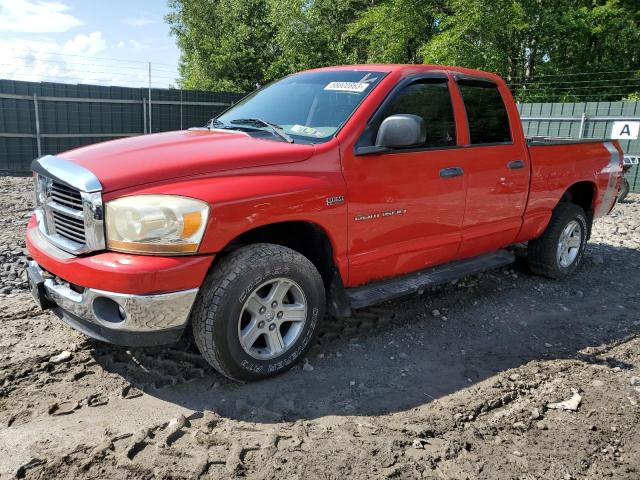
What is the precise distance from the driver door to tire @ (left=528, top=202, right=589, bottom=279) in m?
1.54

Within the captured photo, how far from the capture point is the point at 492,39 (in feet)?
58.9

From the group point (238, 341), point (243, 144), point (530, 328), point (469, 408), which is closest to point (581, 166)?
point (530, 328)

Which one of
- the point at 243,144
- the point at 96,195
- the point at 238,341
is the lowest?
the point at 238,341

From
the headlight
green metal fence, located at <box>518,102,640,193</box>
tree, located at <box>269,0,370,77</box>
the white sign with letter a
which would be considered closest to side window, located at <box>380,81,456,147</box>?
the headlight

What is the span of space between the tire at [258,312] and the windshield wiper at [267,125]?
0.80m

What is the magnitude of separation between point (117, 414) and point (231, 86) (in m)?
25.2

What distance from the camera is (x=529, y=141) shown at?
512 cm

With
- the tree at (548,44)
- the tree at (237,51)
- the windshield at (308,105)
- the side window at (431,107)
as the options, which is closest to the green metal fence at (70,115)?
the tree at (548,44)

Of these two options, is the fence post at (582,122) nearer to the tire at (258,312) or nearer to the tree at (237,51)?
the tire at (258,312)

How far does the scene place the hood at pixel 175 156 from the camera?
120 inches

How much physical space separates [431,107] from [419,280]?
4.35 feet

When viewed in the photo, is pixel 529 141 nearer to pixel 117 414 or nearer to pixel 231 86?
pixel 117 414

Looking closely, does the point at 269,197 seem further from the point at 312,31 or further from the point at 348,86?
the point at 312,31

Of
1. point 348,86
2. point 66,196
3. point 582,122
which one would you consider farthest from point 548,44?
point 66,196
